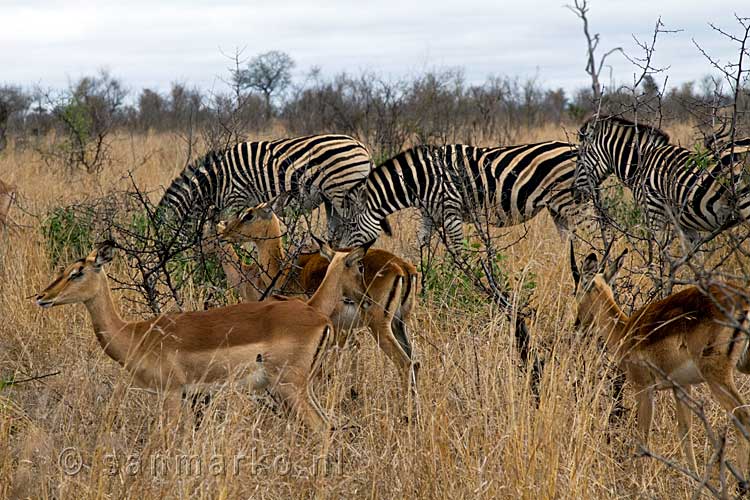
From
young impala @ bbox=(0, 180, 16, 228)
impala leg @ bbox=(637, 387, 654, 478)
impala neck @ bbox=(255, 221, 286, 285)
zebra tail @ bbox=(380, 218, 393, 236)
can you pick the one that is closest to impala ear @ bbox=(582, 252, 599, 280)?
impala leg @ bbox=(637, 387, 654, 478)

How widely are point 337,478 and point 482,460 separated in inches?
21.2

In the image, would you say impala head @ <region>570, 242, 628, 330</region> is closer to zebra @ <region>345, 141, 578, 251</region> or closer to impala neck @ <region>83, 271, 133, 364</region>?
A: impala neck @ <region>83, 271, 133, 364</region>

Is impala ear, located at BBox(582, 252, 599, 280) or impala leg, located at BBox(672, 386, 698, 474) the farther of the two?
impala ear, located at BBox(582, 252, 599, 280)

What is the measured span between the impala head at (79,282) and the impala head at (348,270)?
109 centimetres

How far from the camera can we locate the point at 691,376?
12.6 feet

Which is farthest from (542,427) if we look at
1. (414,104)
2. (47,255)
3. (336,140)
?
(414,104)

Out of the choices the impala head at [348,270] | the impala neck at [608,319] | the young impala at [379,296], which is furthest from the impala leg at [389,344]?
the impala neck at [608,319]

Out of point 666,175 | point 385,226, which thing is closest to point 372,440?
point 666,175

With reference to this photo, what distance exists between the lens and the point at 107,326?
171 inches

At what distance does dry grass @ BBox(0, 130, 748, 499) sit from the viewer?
324 centimetres

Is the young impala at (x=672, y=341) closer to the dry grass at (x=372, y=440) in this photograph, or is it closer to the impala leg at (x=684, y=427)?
the impala leg at (x=684, y=427)

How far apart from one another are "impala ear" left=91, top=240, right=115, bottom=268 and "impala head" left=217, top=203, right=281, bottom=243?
1650 mm

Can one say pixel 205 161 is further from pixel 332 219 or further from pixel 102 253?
pixel 102 253

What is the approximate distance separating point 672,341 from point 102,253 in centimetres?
246
